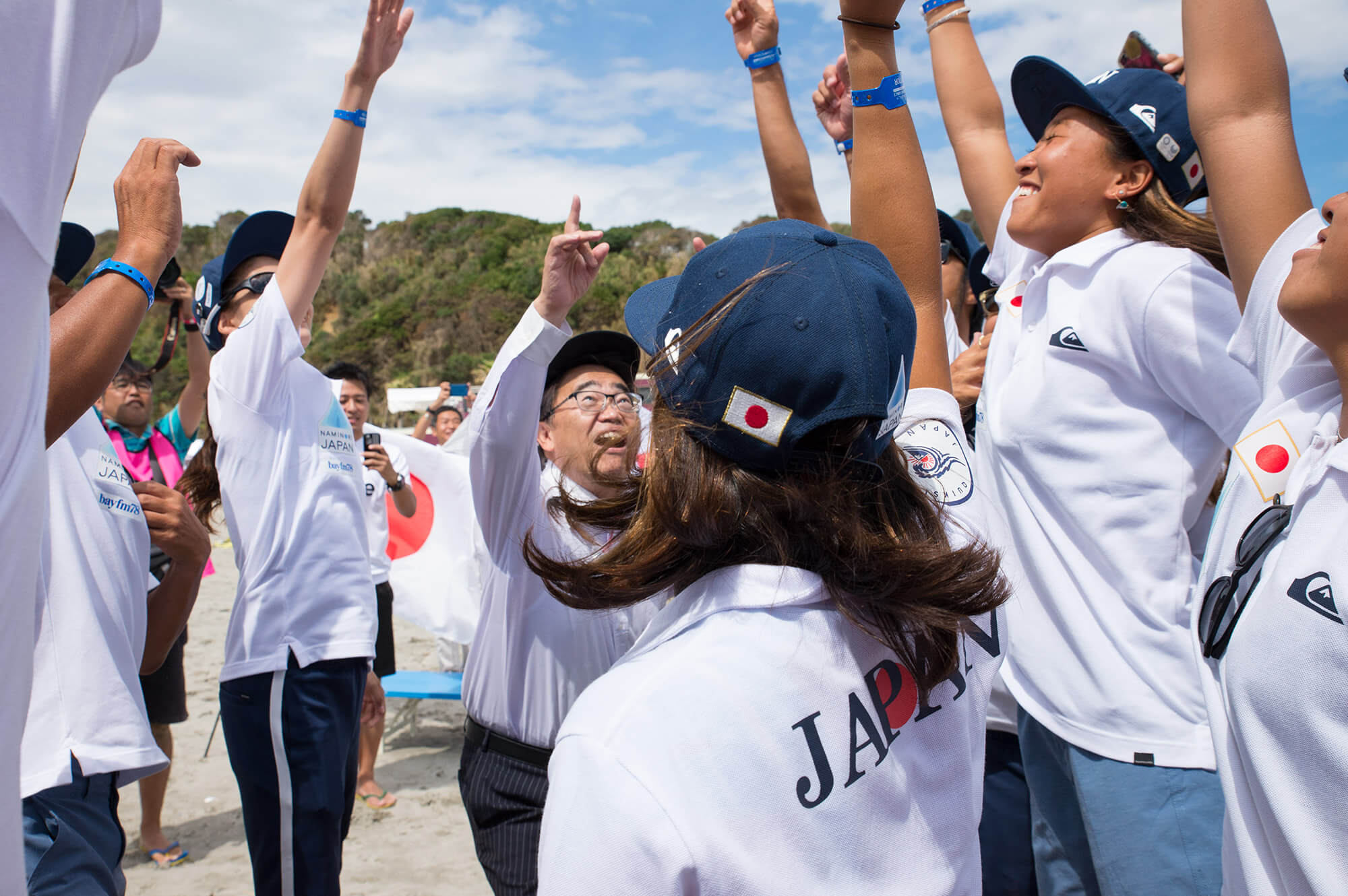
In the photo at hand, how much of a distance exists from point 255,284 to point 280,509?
841 millimetres

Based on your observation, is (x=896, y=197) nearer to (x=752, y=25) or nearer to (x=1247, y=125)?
(x=1247, y=125)

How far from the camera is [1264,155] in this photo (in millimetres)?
1538

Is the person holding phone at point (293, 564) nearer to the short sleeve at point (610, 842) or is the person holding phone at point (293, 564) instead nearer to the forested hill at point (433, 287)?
the short sleeve at point (610, 842)

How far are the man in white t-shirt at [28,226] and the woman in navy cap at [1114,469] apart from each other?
1.78 metres

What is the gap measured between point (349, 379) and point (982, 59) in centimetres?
433

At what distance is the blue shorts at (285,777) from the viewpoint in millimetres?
2857

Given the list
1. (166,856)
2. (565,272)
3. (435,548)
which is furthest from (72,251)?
(435,548)

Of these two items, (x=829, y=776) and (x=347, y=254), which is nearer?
(x=829, y=776)

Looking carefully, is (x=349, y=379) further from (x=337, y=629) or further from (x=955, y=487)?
(x=955, y=487)

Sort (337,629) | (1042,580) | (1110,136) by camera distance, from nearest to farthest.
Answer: (1042,580) → (1110,136) → (337,629)

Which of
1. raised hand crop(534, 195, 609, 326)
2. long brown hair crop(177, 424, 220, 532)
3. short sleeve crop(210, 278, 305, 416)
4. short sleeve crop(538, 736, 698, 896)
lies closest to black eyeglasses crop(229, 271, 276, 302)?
short sleeve crop(210, 278, 305, 416)

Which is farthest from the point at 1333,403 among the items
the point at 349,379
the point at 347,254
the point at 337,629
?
the point at 347,254

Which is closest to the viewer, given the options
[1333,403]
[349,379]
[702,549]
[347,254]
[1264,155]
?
[702,549]

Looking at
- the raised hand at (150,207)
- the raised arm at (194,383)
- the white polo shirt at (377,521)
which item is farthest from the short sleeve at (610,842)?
the white polo shirt at (377,521)
